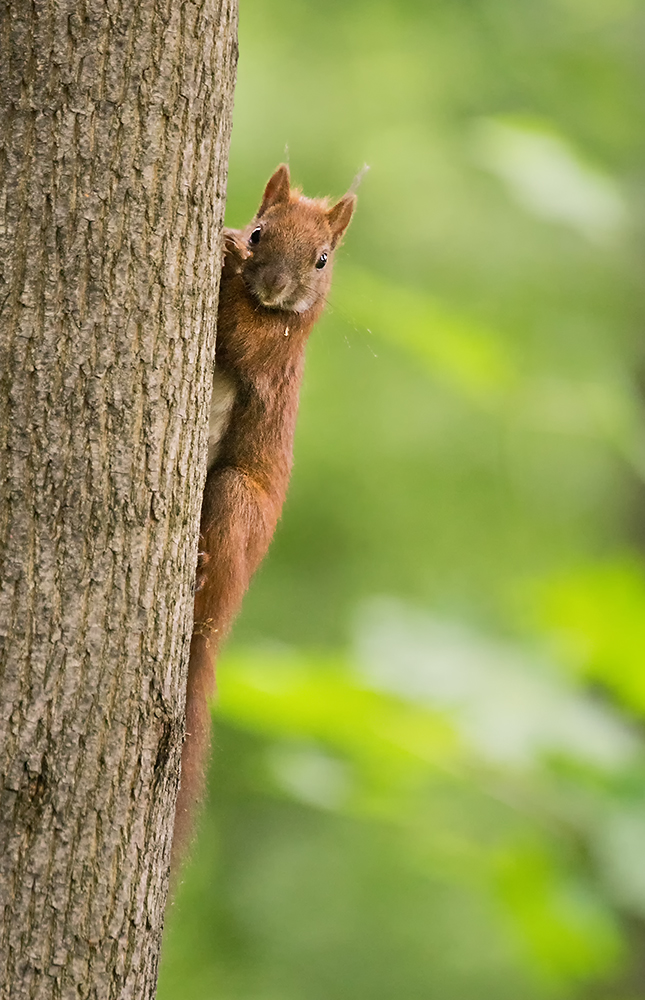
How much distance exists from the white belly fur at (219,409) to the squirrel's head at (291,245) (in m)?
0.22

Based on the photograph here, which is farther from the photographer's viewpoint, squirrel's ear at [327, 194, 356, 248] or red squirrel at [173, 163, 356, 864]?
squirrel's ear at [327, 194, 356, 248]

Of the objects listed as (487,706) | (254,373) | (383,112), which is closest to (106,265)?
(254,373)

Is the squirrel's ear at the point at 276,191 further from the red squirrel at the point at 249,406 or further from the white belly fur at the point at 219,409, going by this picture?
the white belly fur at the point at 219,409

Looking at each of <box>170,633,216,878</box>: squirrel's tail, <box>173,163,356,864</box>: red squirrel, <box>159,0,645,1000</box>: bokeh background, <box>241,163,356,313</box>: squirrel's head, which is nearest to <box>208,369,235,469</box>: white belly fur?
<box>173,163,356,864</box>: red squirrel

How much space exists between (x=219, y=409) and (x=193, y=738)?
32.1 inches

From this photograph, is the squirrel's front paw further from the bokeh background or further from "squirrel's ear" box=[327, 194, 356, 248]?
the bokeh background

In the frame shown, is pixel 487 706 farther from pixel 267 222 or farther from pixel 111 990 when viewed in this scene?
pixel 111 990

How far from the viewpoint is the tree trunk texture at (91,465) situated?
6.41 ft

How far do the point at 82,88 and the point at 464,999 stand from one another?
8159 mm

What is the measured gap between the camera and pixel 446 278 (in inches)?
325

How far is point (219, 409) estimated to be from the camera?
10.1 feet

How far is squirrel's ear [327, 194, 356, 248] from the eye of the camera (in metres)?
3.40

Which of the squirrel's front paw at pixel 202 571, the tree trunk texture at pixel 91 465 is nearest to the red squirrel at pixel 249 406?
the squirrel's front paw at pixel 202 571

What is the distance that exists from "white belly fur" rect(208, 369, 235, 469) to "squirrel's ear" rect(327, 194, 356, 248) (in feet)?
1.95
